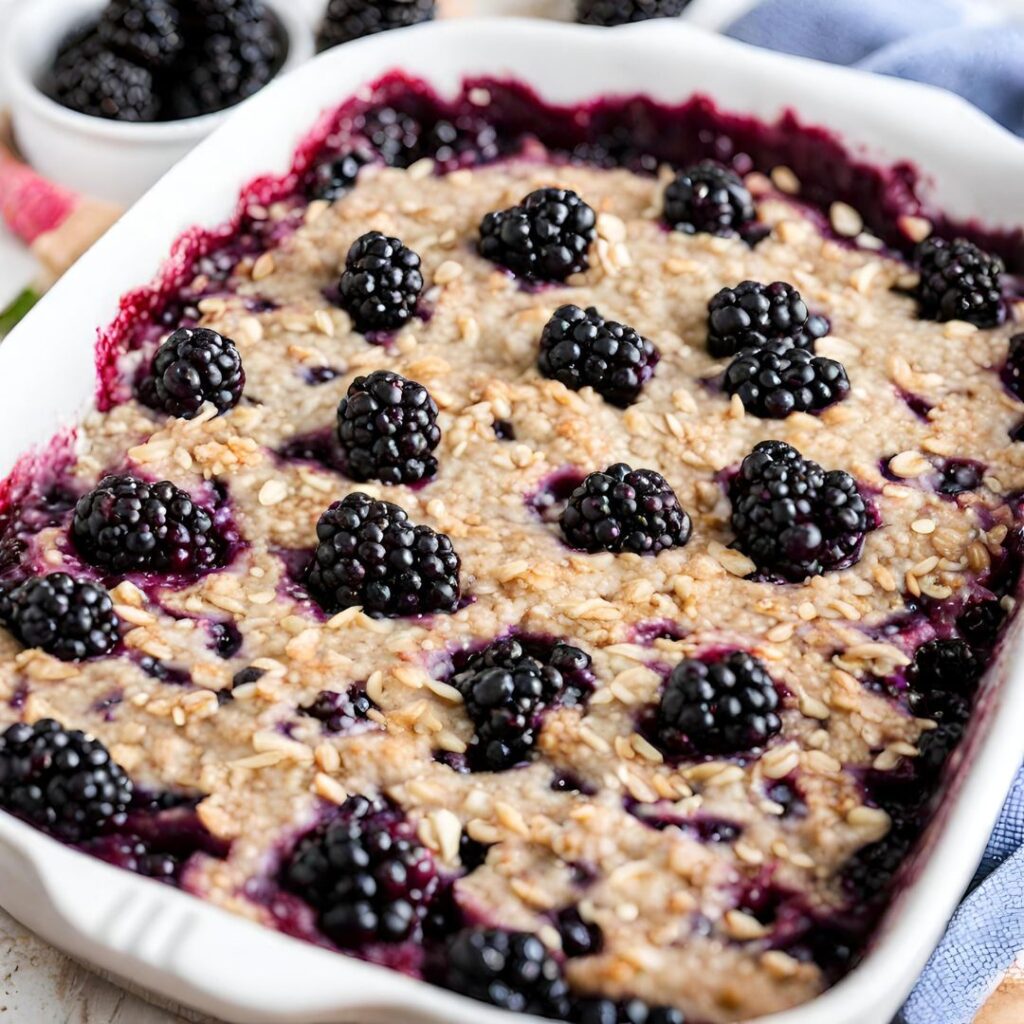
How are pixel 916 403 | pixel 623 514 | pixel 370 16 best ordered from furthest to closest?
1. pixel 370 16
2. pixel 916 403
3. pixel 623 514

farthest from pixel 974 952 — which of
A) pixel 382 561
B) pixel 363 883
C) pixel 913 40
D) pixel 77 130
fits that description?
pixel 77 130

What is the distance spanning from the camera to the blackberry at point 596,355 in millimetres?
2459

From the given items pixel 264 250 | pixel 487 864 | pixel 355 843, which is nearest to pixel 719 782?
pixel 487 864

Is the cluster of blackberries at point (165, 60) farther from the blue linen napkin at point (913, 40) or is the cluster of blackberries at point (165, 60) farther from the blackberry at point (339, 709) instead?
the blackberry at point (339, 709)

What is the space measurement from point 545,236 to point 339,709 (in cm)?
98

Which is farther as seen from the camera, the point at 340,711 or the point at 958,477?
the point at 958,477

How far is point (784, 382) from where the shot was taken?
2.44 metres

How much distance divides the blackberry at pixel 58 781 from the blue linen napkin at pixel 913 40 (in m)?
2.14

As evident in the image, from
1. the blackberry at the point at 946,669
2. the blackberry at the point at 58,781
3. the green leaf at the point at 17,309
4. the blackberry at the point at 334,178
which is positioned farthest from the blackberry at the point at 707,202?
the blackberry at the point at 58,781

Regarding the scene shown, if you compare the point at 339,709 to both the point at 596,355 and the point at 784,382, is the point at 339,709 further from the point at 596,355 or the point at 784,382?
the point at 784,382

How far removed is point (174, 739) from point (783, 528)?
2.94 feet

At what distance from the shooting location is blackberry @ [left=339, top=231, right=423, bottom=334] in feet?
8.39

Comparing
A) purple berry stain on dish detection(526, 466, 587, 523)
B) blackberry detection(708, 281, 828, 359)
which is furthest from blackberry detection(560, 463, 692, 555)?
blackberry detection(708, 281, 828, 359)

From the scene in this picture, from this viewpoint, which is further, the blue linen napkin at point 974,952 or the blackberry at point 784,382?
the blackberry at point 784,382
